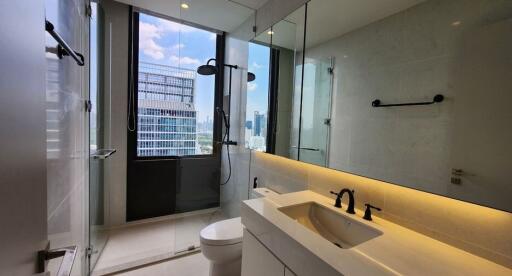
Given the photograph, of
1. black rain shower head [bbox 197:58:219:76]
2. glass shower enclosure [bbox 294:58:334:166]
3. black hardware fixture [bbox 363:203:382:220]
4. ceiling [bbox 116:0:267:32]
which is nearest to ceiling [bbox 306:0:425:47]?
glass shower enclosure [bbox 294:58:334:166]

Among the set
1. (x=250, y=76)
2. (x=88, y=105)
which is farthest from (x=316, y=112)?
(x=88, y=105)

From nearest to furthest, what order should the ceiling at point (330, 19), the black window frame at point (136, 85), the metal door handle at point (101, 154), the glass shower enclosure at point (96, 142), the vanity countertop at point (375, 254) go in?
the vanity countertop at point (375, 254) → the ceiling at point (330, 19) → the glass shower enclosure at point (96, 142) → the metal door handle at point (101, 154) → the black window frame at point (136, 85)

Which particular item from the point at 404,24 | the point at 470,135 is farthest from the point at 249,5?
the point at 470,135

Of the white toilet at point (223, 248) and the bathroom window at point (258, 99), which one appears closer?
the white toilet at point (223, 248)

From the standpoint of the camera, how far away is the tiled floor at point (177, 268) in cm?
205

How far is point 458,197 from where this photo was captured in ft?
3.23

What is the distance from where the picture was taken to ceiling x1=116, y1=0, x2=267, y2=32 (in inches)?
96.3

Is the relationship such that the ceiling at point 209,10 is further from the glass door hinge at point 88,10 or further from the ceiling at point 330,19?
the glass door hinge at point 88,10

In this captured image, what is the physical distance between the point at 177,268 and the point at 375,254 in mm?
1870

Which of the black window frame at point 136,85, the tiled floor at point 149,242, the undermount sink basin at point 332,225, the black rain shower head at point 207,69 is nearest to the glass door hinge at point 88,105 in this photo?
the black window frame at point 136,85

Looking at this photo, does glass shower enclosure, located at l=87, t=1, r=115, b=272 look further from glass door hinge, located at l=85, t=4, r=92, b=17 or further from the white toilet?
the white toilet

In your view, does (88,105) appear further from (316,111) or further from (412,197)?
(412,197)

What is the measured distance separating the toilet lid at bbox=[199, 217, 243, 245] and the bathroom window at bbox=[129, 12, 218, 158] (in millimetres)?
1259

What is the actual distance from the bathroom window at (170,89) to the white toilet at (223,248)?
1338 mm
